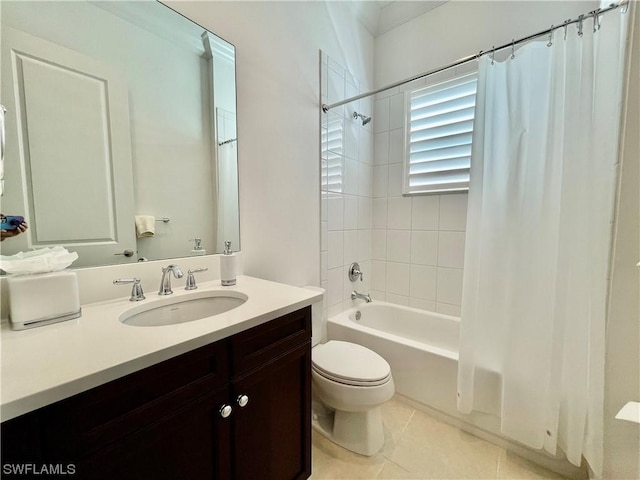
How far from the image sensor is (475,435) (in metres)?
1.46

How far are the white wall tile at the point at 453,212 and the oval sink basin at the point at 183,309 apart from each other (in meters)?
1.61

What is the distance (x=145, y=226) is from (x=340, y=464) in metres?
1.40

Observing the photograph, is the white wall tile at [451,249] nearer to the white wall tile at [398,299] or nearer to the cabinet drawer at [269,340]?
the white wall tile at [398,299]

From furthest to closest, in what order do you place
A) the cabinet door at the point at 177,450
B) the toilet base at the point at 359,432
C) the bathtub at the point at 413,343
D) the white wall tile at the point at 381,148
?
the white wall tile at the point at 381,148
the bathtub at the point at 413,343
the toilet base at the point at 359,432
the cabinet door at the point at 177,450

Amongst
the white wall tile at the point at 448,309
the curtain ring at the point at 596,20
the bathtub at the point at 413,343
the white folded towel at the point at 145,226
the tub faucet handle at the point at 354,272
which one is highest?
the curtain ring at the point at 596,20

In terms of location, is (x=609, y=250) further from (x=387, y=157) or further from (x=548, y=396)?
(x=387, y=157)

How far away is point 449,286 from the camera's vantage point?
2000 millimetres

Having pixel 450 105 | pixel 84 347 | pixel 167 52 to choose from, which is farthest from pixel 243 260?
pixel 450 105

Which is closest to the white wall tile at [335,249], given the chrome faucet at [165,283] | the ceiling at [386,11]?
the chrome faucet at [165,283]

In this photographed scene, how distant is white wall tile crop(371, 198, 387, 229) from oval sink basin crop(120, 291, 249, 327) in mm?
1575

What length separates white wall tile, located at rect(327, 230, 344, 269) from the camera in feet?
6.20

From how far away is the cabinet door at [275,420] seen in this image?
0.79 meters

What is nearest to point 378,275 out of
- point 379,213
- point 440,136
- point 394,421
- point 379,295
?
point 379,295

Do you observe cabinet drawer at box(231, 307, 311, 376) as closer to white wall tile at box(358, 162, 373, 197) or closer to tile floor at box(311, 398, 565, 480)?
tile floor at box(311, 398, 565, 480)
